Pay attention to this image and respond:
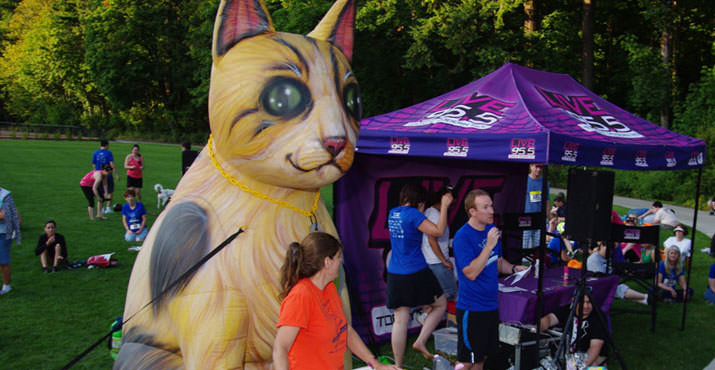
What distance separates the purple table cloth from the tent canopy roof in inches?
50.3

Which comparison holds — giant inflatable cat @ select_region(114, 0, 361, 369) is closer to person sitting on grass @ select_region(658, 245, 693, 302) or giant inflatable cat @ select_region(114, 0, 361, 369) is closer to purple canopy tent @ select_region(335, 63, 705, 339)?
purple canopy tent @ select_region(335, 63, 705, 339)

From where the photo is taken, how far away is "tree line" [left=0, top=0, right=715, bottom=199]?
2096 centimetres

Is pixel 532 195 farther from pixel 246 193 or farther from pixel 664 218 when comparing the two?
pixel 246 193

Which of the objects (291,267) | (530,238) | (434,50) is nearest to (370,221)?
(530,238)

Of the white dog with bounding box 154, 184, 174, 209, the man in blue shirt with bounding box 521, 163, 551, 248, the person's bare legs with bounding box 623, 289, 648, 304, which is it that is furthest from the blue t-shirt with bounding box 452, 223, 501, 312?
the white dog with bounding box 154, 184, 174, 209

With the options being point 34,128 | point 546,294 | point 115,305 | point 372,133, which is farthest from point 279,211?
point 34,128

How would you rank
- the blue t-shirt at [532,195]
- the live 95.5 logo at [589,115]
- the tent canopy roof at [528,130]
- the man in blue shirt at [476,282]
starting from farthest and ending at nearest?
1. the blue t-shirt at [532,195]
2. the live 95.5 logo at [589,115]
3. the tent canopy roof at [528,130]
4. the man in blue shirt at [476,282]

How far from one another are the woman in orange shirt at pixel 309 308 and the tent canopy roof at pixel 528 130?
238cm

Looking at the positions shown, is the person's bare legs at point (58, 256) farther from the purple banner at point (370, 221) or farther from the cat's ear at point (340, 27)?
the cat's ear at point (340, 27)

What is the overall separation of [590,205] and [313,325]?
11.1ft

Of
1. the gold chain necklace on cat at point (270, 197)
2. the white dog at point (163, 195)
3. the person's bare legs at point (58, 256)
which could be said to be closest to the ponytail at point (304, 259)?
the gold chain necklace on cat at point (270, 197)

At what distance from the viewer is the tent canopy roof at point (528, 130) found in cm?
438

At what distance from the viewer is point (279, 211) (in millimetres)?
2633

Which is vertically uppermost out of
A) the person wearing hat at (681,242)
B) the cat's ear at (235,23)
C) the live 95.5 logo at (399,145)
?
the cat's ear at (235,23)
